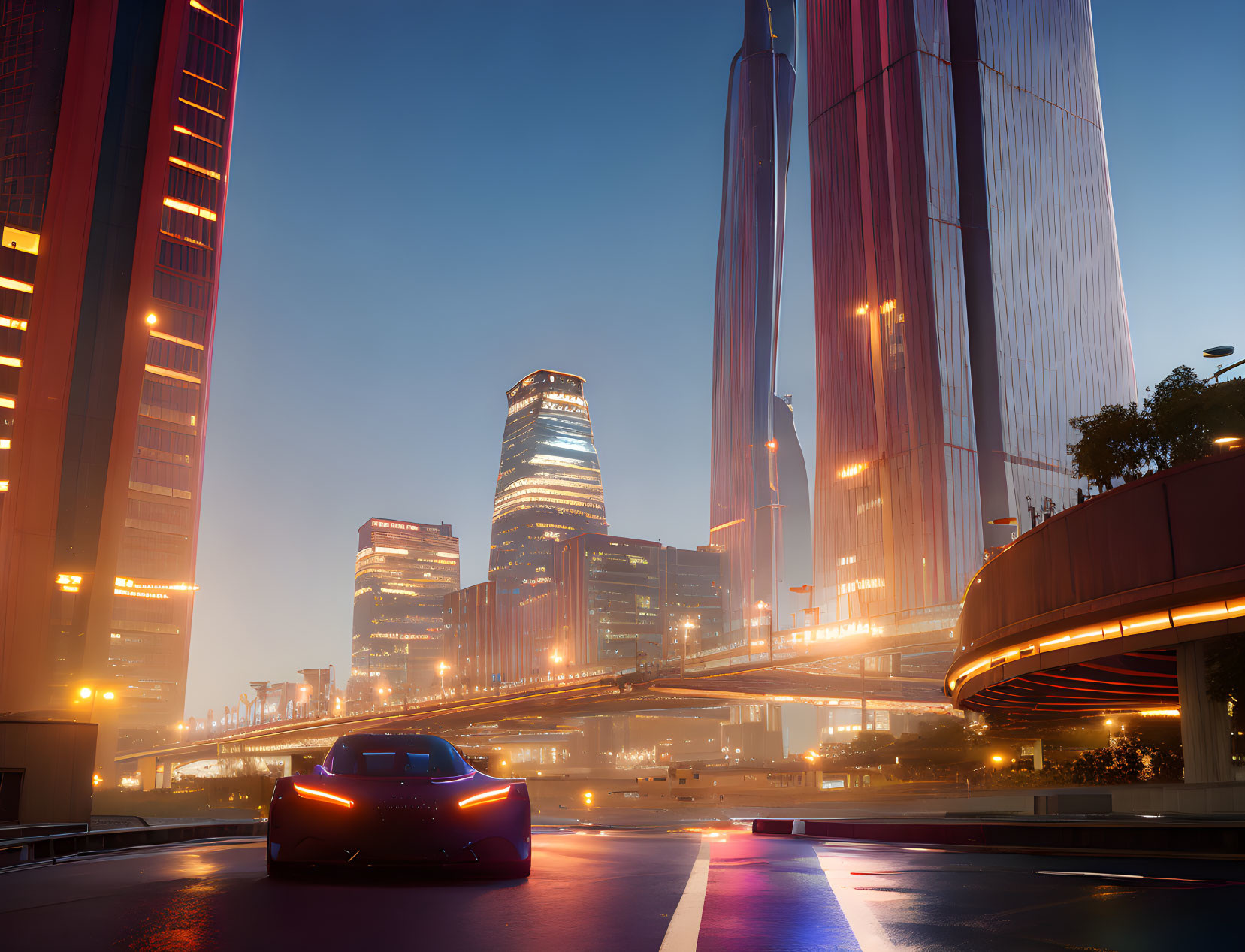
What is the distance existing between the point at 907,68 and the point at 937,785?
122026 mm

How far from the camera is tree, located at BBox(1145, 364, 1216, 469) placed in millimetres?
39844

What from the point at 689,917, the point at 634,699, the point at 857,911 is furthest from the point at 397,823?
the point at 634,699

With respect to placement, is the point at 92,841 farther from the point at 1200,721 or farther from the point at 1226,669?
the point at 1226,669

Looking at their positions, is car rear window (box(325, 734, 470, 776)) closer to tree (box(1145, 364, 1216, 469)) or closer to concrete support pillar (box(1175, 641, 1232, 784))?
concrete support pillar (box(1175, 641, 1232, 784))

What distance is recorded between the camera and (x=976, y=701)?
38656 mm

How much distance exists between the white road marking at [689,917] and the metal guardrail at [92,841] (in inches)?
301

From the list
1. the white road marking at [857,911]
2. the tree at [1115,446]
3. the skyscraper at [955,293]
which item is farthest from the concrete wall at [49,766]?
the skyscraper at [955,293]

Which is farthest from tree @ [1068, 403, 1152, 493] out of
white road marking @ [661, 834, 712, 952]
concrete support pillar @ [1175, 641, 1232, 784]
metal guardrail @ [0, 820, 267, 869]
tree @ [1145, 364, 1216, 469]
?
white road marking @ [661, 834, 712, 952]

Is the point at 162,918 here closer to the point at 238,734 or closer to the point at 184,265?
the point at 184,265

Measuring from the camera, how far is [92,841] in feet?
44.8

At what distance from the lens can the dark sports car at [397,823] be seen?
8117 mm

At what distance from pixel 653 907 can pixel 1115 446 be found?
4269cm

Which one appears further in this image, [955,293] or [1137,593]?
[955,293]

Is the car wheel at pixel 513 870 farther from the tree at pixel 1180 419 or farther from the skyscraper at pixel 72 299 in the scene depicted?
the tree at pixel 1180 419
